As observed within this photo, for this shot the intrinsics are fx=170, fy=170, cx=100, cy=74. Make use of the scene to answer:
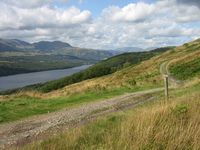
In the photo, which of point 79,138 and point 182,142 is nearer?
point 182,142

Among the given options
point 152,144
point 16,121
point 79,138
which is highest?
point 152,144

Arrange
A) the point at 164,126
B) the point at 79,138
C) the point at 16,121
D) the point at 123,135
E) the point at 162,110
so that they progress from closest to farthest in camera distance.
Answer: the point at 123,135
the point at 164,126
the point at 79,138
the point at 162,110
the point at 16,121

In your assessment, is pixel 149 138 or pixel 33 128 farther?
pixel 33 128

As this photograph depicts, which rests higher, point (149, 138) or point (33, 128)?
point (149, 138)

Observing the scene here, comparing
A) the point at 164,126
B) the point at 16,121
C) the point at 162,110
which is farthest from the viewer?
the point at 16,121

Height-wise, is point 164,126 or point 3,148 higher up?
point 164,126

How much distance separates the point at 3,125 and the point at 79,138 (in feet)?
19.2

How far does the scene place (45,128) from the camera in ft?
27.5

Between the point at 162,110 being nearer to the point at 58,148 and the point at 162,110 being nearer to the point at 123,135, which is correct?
the point at 123,135

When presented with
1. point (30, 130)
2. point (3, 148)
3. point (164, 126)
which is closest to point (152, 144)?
A: point (164, 126)

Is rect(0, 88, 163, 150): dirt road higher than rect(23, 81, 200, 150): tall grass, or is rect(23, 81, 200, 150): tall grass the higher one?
rect(23, 81, 200, 150): tall grass

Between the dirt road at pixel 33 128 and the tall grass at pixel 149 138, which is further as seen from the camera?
the dirt road at pixel 33 128

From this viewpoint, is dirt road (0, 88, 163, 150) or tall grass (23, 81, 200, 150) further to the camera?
dirt road (0, 88, 163, 150)

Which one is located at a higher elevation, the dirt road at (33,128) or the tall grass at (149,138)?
the tall grass at (149,138)
